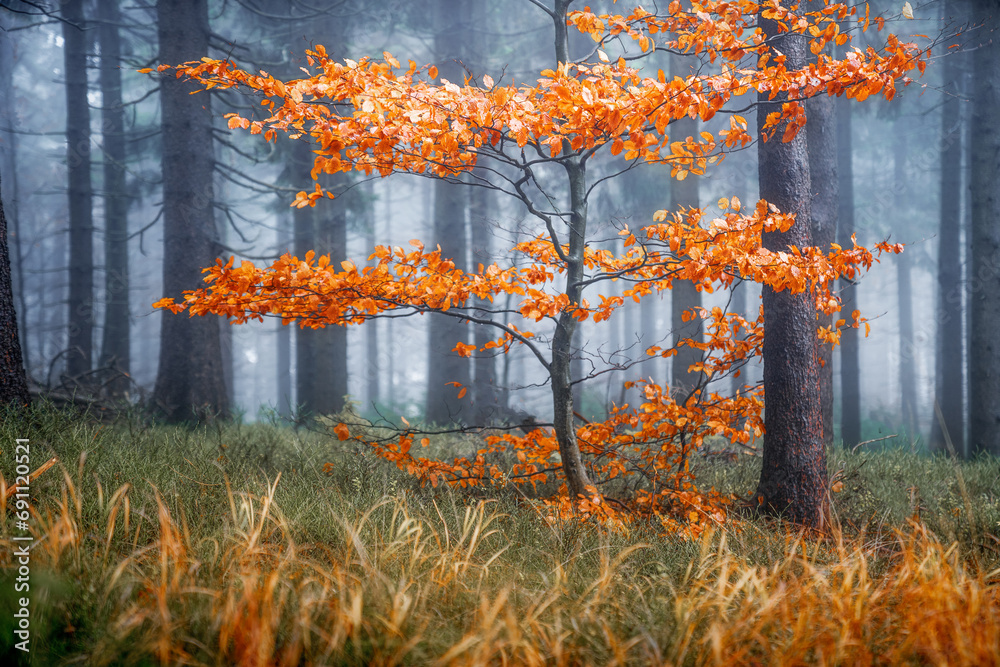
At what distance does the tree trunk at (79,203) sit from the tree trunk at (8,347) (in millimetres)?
6356

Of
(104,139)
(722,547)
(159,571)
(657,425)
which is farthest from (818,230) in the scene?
(104,139)

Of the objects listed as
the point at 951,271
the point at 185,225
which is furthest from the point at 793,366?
the point at 951,271

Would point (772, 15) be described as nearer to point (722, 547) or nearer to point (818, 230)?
point (722, 547)

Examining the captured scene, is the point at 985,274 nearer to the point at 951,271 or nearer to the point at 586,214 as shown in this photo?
the point at 951,271

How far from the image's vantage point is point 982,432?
7.91 meters

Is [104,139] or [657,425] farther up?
[104,139]

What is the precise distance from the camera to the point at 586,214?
13.0 feet

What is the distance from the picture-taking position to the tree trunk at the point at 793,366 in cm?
424

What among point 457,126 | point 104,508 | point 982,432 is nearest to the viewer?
point 104,508

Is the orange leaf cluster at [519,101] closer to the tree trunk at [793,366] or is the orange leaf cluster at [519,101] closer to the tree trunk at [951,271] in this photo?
the tree trunk at [793,366]

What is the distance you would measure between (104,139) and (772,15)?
569 inches

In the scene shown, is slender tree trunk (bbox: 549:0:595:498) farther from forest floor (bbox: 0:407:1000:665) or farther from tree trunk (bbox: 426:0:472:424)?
tree trunk (bbox: 426:0:472:424)

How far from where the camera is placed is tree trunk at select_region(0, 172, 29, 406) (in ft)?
13.4

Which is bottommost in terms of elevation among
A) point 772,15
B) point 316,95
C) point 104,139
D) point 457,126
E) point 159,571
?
point 159,571
